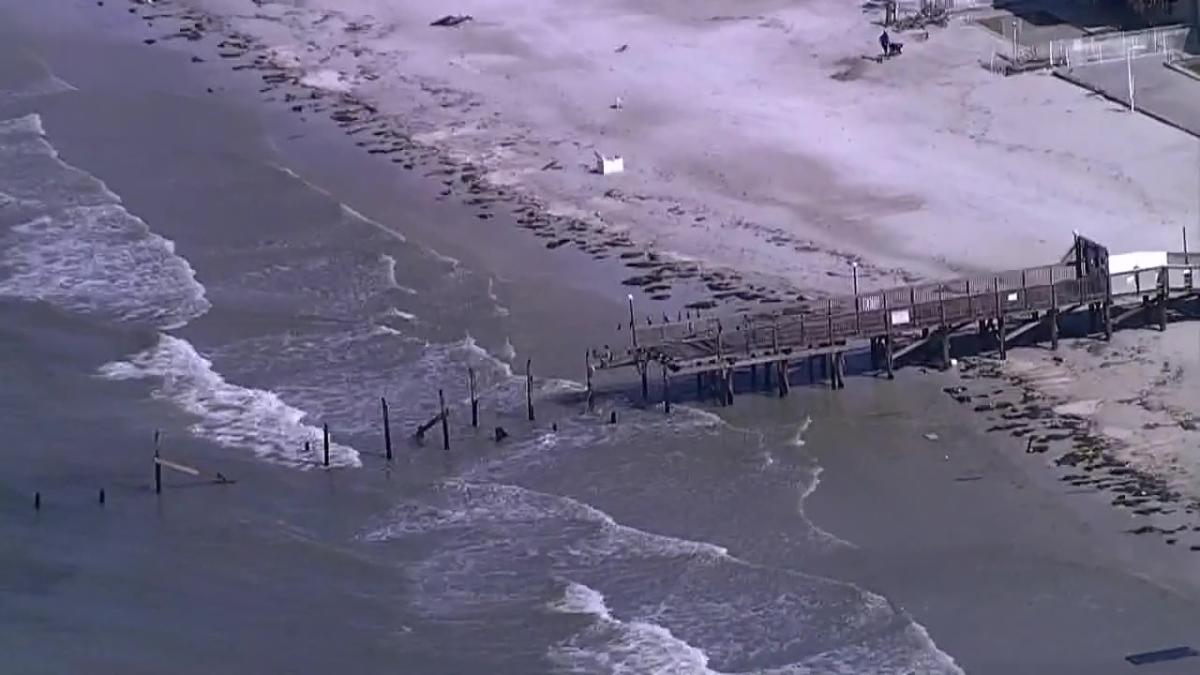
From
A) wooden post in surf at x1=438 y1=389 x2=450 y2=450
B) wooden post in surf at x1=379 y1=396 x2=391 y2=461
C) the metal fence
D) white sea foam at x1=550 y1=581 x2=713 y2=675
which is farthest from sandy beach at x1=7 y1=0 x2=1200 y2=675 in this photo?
the metal fence

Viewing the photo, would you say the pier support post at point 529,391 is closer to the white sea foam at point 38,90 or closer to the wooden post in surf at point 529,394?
the wooden post in surf at point 529,394

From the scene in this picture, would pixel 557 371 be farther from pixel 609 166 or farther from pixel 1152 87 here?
pixel 1152 87

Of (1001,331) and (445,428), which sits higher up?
(1001,331)

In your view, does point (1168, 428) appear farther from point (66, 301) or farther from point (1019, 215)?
point (66, 301)

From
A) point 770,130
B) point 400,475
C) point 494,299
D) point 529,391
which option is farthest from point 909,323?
point 770,130

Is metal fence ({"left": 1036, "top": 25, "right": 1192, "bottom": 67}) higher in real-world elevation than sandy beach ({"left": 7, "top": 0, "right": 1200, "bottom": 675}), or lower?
higher

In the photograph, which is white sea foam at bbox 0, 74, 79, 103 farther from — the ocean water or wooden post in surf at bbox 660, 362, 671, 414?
wooden post in surf at bbox 660, 362, 671, 414

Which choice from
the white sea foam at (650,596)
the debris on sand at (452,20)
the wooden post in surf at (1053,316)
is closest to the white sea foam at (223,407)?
the white sea foam at (650,596)
